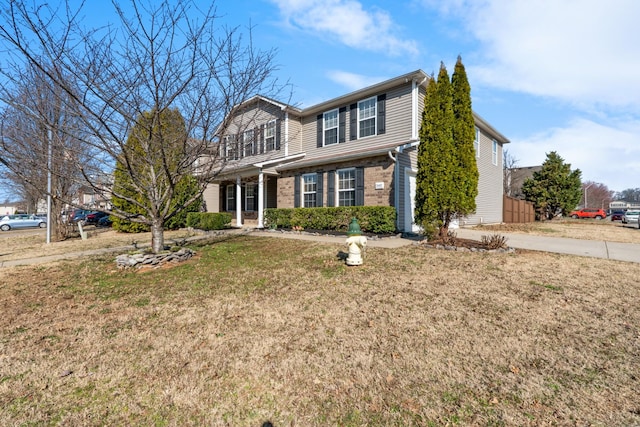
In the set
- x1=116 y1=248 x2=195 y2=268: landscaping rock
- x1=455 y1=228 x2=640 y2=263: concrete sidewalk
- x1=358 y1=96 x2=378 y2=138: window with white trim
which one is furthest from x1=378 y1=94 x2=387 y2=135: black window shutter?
x1=116 y1=248 x2=195 y2=268: landscaping rock

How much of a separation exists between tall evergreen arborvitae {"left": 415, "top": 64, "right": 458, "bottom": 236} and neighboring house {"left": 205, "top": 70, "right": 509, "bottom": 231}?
175 centimetres

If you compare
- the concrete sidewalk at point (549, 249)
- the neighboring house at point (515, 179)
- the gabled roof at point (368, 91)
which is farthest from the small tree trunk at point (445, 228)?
the neighboring house at point (515, 179)

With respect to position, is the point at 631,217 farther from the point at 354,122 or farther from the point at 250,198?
the point at 250,198

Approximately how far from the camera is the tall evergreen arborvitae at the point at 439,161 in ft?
29.2

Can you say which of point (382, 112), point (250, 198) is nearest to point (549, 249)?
point (382, 112)

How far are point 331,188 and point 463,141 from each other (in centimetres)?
547

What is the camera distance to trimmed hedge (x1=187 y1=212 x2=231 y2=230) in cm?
1410

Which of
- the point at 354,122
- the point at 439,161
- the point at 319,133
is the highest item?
the point at 354,122

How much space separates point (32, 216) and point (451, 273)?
33334 millimetres

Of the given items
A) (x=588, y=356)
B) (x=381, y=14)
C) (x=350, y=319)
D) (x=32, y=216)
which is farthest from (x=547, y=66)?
(x=32, y=216)

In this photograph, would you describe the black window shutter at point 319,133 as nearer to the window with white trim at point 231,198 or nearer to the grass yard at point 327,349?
the window with white trim at point 231,198

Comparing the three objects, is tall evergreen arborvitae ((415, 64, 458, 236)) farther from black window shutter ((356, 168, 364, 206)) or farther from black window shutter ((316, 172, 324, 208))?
black window shutter ((316, 172, 324, 208))

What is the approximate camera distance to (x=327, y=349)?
3115mm

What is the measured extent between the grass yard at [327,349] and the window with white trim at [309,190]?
8.14m
